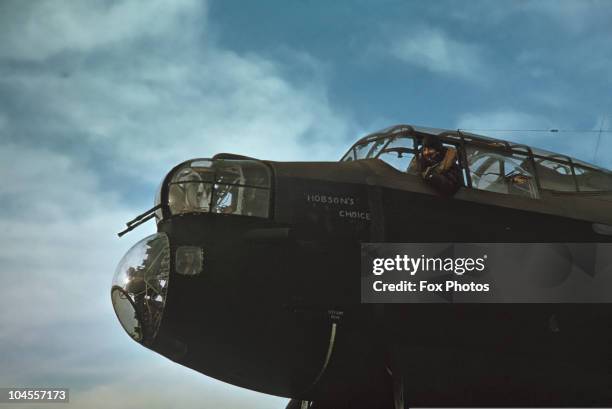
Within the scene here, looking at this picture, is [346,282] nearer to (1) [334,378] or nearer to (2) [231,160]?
(1) [334,378]

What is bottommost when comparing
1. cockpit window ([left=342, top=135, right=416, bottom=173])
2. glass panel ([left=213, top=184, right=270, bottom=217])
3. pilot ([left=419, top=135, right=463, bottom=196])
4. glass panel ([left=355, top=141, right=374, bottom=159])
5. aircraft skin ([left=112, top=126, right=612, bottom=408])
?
aircraft skin ([left=112, top=126, right=612, bottom=408])

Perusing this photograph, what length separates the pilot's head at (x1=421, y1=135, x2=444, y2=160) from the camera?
10.0m

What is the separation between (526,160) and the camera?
11062 millimetres

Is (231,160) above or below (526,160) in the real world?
below

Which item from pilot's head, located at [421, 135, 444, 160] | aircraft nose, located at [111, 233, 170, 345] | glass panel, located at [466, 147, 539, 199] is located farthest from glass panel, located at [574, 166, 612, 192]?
aircraft nose, located at [111, 233, 170, 345]

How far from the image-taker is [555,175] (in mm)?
11180

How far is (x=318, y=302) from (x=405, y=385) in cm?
151

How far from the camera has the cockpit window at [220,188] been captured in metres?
8.63

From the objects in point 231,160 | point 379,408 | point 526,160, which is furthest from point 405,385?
point 526,160

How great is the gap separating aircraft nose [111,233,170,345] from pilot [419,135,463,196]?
135 inches

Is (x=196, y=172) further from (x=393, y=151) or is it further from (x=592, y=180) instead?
(x=592, y=180)

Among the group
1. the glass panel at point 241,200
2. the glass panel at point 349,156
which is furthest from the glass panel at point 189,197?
the glass panel at point 349,156

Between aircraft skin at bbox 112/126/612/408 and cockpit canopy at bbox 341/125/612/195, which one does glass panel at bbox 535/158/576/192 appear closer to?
cockpit canopy at bbox 341/125/612/195

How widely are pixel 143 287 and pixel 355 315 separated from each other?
241cm
